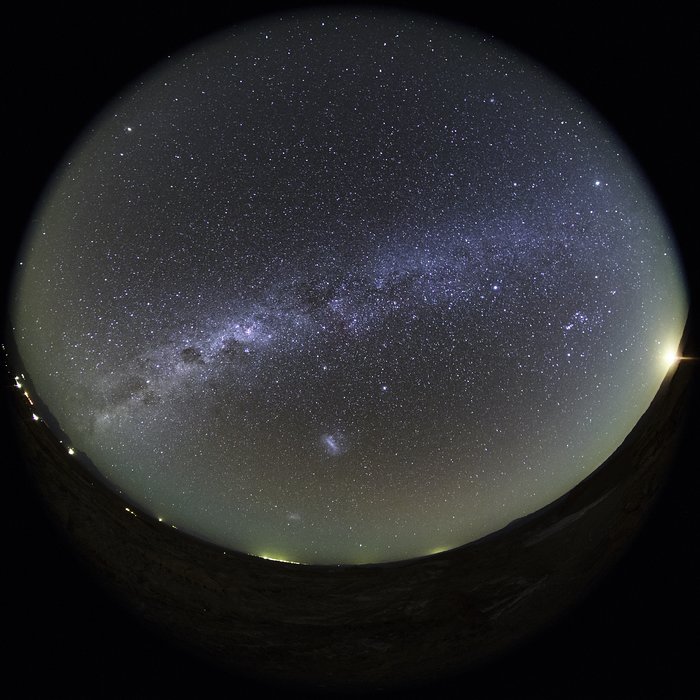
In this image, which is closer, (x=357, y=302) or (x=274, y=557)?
(x=357, y=302)

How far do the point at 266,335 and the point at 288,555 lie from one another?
2.74 feet

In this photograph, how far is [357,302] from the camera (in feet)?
6.79

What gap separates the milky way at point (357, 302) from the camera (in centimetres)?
207

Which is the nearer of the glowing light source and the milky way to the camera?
the milky way

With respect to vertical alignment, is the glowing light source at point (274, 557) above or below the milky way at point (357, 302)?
below

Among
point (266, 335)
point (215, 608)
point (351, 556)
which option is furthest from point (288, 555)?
point (266, 335)

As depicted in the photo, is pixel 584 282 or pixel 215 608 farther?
pixel 215 608

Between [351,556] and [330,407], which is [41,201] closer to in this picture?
[330,407]

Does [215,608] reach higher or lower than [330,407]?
lower

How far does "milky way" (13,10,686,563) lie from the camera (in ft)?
6.81

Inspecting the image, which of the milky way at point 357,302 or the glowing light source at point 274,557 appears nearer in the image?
the milky way at point 357,302

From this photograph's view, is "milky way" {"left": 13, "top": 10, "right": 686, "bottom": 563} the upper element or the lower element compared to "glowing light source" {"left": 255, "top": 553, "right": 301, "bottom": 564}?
upper

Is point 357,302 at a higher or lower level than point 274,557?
higher

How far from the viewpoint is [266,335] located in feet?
6.82
